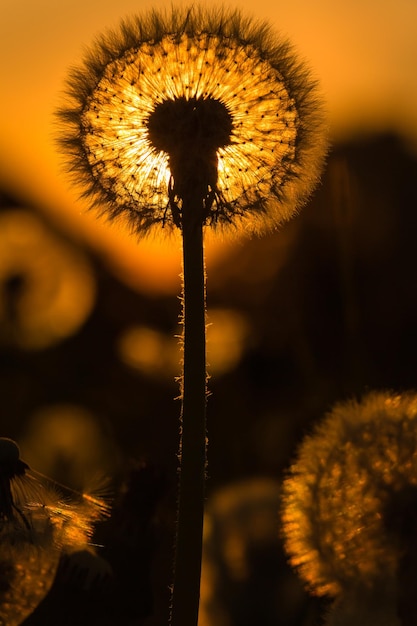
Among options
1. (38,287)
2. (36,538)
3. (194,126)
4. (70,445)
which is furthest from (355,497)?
(38,287)

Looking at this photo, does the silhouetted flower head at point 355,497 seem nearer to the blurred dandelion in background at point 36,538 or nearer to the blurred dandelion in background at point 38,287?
the blurred dandelion in background at point 36,538

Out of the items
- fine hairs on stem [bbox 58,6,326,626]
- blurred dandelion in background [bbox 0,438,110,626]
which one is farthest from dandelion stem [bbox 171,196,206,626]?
blurred dandelion in background [bbox 0,438,110,626]

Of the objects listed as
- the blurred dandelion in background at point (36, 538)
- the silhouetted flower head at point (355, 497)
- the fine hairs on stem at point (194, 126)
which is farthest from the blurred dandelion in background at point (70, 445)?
the fine hairs on stem at point (194, 126)

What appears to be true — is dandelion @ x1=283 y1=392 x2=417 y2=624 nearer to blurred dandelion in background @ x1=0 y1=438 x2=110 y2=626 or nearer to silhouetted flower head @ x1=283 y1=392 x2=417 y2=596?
silhouetted flower head @ x1=283 y1=392 x2=417 y2=596

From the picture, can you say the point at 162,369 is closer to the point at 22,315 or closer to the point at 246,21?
the point at 22,315

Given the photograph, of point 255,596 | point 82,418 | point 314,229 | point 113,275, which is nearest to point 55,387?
point 82,418

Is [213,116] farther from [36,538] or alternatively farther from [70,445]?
[70,445]

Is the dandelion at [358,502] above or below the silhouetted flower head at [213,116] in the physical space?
below
